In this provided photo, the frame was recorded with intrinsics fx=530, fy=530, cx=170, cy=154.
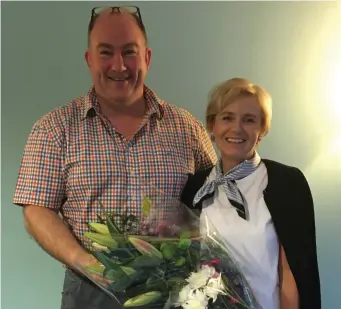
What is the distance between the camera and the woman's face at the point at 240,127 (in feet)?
4.99

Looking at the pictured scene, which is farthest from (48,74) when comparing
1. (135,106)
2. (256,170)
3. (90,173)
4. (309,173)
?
(309,173)

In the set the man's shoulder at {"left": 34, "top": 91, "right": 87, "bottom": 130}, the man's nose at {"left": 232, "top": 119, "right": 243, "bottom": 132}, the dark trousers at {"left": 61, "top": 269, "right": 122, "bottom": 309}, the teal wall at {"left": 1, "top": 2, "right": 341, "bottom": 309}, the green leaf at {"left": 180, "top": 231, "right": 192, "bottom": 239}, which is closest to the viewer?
the green leaf at {"left": 180, "top": 231, "right": 192, "bottom": 239}

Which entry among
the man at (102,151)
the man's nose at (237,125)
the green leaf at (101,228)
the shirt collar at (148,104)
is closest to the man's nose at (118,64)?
the man at (102,151)

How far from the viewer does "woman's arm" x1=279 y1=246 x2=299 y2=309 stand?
4.87 feet

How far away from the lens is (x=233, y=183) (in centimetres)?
156

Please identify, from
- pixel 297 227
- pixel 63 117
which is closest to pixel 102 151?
pixel 63 117

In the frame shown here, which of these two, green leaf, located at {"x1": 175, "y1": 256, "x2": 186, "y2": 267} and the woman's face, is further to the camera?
the woman's face

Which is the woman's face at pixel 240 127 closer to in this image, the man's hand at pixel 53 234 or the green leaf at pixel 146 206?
the green leaf at pixel 146 206

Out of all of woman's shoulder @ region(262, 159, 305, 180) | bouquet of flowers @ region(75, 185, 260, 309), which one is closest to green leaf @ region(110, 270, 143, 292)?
bouquet of flowers @ region(75, 185, 260, 309)

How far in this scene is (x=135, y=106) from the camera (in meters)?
1.74

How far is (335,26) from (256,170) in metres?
0.95

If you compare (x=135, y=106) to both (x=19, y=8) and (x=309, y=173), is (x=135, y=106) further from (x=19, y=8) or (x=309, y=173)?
(x=309, y=173)

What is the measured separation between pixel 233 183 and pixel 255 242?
188mm

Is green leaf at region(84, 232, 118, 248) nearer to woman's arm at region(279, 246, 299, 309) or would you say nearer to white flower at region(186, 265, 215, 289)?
white flower at region(186, 265, 215, 289)
